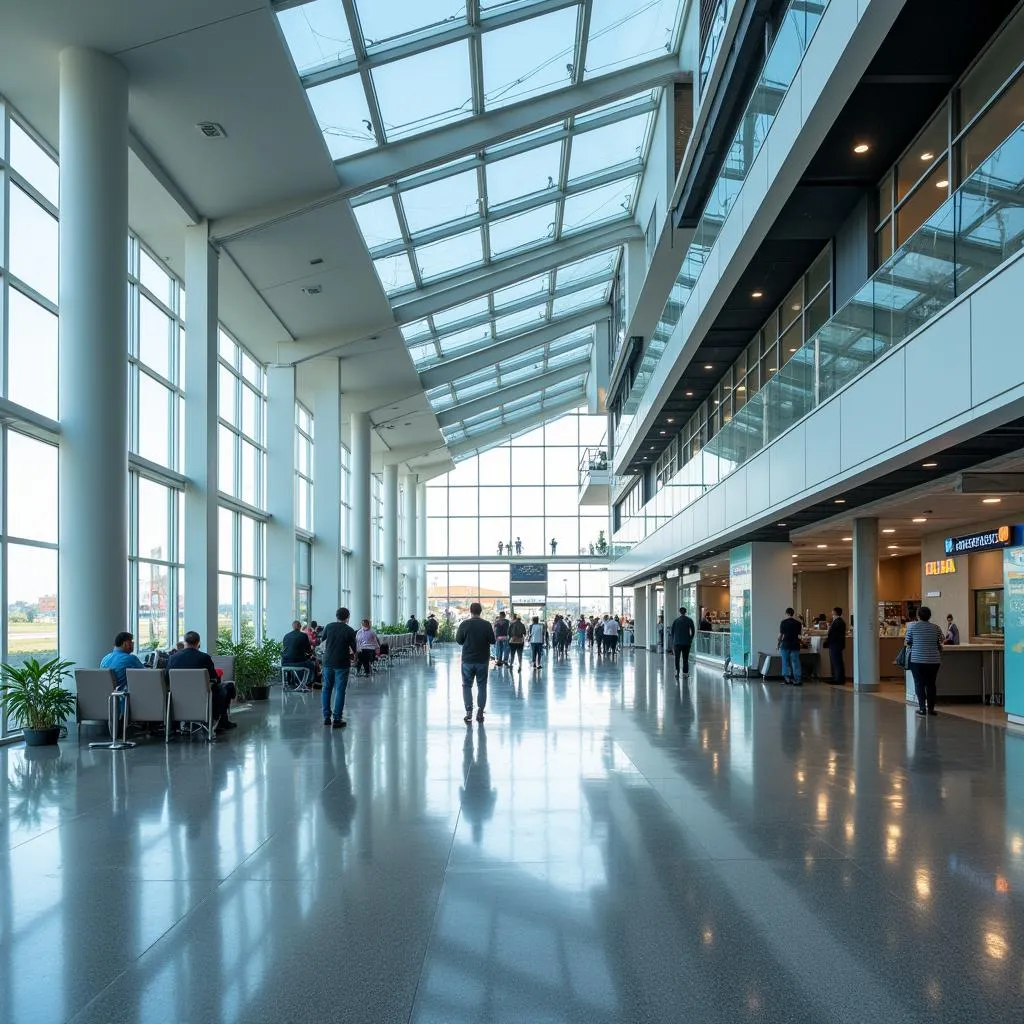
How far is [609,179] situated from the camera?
23.8 meters

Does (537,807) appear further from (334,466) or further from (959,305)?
(334,466)

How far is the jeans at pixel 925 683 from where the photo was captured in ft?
46.8

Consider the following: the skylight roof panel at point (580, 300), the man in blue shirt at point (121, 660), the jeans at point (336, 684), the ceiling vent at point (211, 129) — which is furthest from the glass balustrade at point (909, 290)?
the skylight roof panel at point (580, 300)

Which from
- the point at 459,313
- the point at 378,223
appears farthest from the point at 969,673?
the point at 459,313

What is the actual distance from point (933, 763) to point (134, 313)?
14.4 m

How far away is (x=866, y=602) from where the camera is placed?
17.7 metres

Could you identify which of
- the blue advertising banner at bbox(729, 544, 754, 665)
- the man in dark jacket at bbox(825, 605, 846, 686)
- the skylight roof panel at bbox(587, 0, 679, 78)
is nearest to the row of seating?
the skylight roof panel at bbox(587, 0, 679, 78)

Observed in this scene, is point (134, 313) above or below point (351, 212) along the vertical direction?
below

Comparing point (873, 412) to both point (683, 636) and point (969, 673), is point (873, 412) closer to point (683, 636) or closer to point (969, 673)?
point (969, 673)

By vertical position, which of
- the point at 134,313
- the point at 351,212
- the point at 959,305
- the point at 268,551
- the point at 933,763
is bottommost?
the point at 933,763

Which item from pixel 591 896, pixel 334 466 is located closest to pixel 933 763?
pixel 591 896

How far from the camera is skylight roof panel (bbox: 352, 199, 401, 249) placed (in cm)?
1938

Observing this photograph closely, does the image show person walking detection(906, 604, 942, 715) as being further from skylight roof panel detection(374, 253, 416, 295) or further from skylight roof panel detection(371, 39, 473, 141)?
skylight roof panel detection(374, 253, 416, 295)

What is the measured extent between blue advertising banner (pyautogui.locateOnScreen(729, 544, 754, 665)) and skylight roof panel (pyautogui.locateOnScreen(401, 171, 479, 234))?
379 inches
